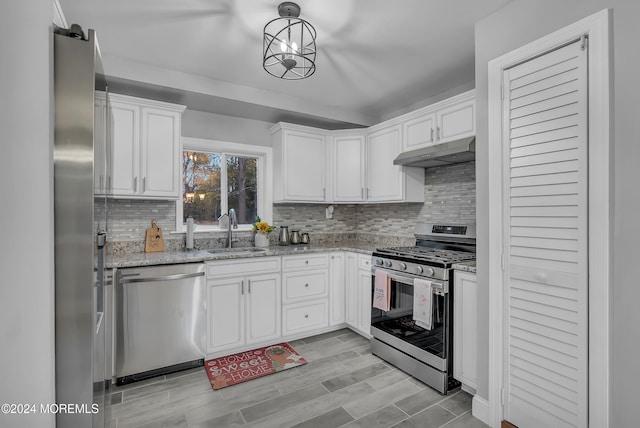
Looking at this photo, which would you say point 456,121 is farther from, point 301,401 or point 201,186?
point 201,186

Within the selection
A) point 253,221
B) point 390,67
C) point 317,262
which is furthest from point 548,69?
point 253,221

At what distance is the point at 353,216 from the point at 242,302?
207 centimetres

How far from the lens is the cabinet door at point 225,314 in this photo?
9.41 feet

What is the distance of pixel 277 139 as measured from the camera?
3779 mm

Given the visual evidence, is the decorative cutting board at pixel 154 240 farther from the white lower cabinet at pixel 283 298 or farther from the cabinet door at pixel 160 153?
the white lower cabinet at pixel 283 298

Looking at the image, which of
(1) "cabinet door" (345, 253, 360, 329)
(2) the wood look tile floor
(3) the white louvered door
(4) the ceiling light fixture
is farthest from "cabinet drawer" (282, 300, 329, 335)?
(4) the ceiling light fixture

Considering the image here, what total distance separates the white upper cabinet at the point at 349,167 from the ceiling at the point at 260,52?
34cm

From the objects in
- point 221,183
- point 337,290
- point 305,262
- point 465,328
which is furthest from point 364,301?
point 221,183

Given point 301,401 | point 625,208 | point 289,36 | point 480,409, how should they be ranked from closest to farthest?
point 625,208 < point 289,36 < point 480,409 < point 301,401

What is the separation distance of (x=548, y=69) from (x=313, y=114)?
2369mm

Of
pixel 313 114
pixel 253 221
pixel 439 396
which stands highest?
pixel 313 114

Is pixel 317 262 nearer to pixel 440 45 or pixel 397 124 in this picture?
pixel 397 124

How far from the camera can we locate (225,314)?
2936mm

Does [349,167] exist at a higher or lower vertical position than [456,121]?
lower
